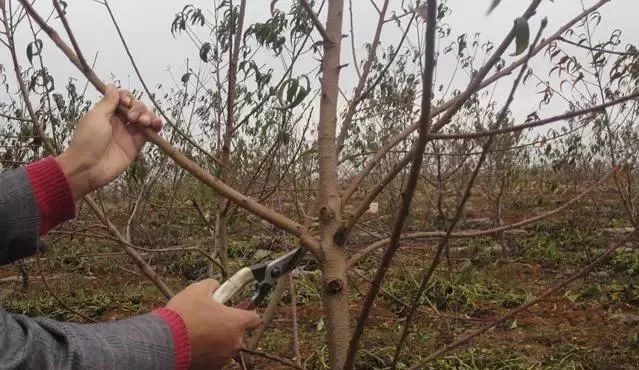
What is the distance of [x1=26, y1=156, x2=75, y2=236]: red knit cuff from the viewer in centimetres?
123

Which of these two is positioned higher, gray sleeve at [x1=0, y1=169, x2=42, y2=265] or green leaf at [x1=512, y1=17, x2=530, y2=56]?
green leaf at [x1=512, y1=17, x2=530, y2=56]

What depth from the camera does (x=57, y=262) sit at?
7.79 m

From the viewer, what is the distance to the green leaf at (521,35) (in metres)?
0.81

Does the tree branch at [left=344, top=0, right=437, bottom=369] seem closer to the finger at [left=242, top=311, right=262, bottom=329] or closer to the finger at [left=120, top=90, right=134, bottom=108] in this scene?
the finger at [left=242, top=311, right=262, bottom=329]

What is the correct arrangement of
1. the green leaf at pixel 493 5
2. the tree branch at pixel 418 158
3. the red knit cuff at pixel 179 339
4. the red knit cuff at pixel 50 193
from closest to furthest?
the green leaf at pixel 493 5, the tree branch at pixel 418 158, the red knit cuff at pixel 179 339, the red knit cuff at pixel 50 193

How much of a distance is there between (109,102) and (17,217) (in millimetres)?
332

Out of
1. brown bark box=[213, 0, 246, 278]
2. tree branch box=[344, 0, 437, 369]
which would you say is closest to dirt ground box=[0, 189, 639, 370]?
brown bark box=[213, 0, 246, 278]

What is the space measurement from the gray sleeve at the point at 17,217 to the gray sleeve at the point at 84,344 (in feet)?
0.93

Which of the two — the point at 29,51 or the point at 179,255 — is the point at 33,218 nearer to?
the point at 29,51

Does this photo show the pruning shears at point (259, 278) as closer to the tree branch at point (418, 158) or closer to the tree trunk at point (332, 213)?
the tree trunk at point (332, 213)

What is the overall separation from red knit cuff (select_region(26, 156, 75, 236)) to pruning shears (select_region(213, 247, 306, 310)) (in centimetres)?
32

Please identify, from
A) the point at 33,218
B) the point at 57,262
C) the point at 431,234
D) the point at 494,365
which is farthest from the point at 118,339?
the point at 57,262

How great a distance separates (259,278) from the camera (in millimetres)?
1469

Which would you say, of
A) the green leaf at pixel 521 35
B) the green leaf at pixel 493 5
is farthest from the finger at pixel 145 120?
the green leaf at pixel 493 5
